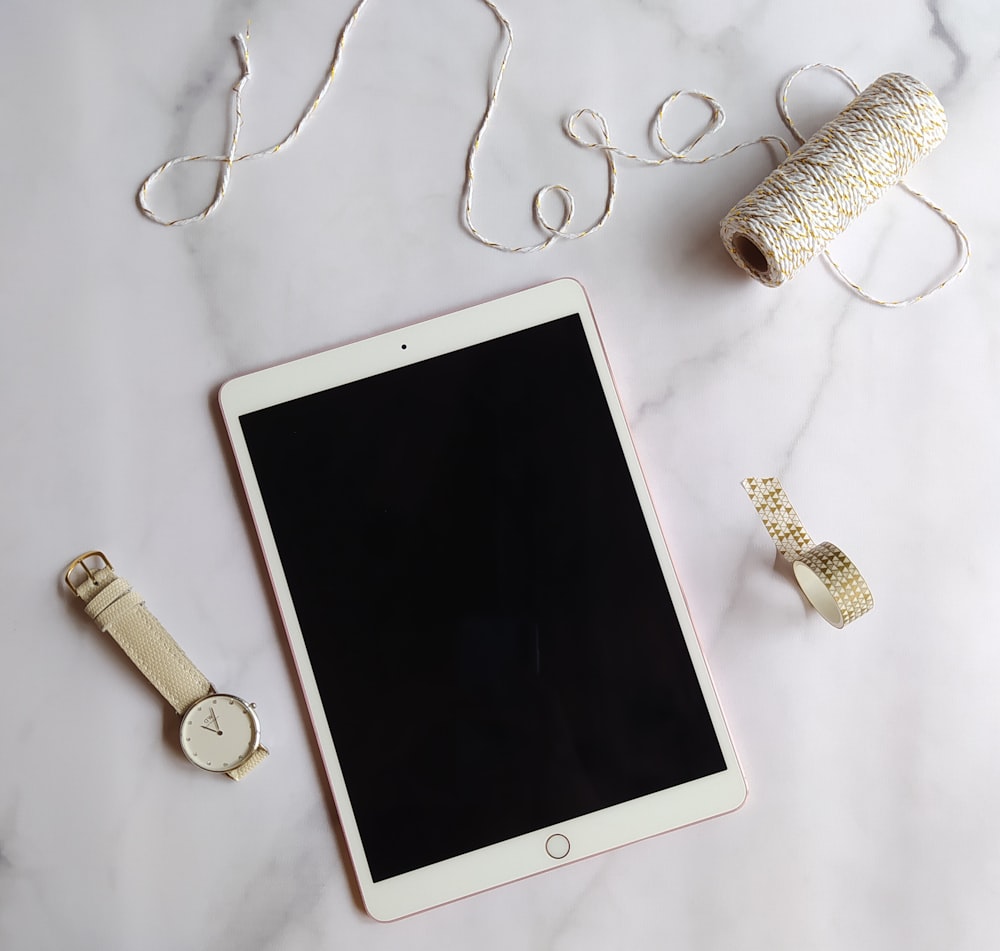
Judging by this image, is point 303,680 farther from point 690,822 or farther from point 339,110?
point 339,110

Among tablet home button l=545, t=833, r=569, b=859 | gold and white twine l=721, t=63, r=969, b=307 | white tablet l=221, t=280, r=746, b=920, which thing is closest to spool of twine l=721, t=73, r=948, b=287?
gold and white twine l=721, t=63, r=969, b=307

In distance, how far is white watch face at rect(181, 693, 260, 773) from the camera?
2.03 feet

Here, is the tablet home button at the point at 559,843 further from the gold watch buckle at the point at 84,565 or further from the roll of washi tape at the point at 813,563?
the gold watch buckle at the point at 84,565

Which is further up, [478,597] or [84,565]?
[84,565]

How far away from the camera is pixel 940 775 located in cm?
64

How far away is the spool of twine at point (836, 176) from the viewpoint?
1.99 feet

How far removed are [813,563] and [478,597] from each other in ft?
0.77

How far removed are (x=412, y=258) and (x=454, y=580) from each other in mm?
246

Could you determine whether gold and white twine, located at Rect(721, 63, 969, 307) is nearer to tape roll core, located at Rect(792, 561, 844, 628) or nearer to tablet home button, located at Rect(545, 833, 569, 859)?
tape roll core, located at Rect(792, 561, 844, 628)

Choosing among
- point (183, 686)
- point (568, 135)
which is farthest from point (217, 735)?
point (568, 135)

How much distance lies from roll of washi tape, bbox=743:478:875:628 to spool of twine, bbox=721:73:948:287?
158 millimetres

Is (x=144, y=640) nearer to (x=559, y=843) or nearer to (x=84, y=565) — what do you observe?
(x=84, y=565)

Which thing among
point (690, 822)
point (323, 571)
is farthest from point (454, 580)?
point (690, 822)

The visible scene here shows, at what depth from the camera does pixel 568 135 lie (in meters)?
0.68
